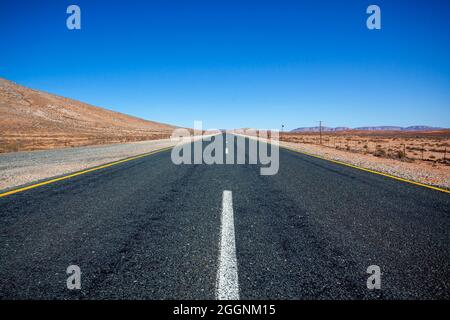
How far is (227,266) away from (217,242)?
1.75ft

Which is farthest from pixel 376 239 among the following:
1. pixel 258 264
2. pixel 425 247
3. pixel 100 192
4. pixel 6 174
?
pixel 6 174

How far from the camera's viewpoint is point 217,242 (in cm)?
286

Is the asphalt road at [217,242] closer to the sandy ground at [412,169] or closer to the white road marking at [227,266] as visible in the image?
the white road marking at [227,266]

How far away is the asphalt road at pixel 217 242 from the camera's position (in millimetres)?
2064

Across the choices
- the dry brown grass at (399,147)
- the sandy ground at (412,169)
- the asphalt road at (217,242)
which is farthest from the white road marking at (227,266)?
the dry brown grass at (399,147)

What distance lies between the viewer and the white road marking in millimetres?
1973

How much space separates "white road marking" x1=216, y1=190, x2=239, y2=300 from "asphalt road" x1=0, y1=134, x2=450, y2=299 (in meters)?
0.03

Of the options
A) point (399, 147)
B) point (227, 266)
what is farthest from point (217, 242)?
point (399, 147)

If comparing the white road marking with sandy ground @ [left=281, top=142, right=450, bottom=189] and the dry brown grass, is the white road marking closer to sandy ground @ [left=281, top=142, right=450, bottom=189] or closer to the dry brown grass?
sandy ground @ [left=281, top=142, right=450, bottom=189]

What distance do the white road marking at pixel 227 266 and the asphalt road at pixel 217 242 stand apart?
0.03 metres

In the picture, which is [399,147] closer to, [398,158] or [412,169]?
[398,158]

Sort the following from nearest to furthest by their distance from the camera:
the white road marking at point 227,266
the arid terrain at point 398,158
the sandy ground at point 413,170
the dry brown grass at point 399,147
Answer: the white road marking at point 227,266
the sandy ground at point 413,170
the arid terrain at point 398,158
the dry brown grass at point 399,147

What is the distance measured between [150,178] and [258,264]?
4.91 meters

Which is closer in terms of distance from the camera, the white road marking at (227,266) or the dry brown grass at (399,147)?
the white road marking at (227,266)
